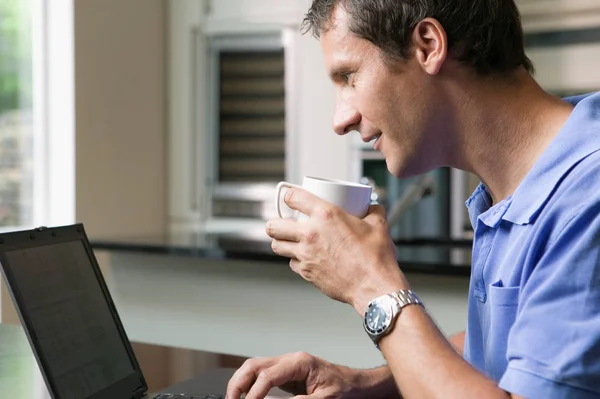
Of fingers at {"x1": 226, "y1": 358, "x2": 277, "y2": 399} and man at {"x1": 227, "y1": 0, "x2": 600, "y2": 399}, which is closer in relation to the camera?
man at {"x1": 227, "y1": 0, "x2": 600, "y2": 399}

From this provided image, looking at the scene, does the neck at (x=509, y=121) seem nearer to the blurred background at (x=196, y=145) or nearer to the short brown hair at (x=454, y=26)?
the short brown hair at (x=454, y=26)

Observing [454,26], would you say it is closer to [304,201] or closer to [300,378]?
[304,201]

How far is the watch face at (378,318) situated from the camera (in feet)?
2.77

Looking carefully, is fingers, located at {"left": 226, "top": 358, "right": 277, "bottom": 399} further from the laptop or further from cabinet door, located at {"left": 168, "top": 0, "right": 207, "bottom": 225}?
cabinet door, located at {"left": 168, "top": 0, "right": 207, "bottom": 225}

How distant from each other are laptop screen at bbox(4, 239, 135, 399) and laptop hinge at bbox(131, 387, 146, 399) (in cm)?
2

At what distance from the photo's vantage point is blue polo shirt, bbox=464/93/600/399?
0.73m

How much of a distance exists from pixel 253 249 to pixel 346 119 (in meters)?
1.39

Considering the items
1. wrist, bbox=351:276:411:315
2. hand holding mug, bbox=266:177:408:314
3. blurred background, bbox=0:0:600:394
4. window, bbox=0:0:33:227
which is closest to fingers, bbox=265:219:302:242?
hand holding mug, bbox=266:177:408:314

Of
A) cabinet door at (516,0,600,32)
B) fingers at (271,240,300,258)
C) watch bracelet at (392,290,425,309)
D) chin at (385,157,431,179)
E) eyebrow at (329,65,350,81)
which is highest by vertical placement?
cabinet door at (516,0,600,32)

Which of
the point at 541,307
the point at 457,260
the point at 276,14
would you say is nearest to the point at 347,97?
the point at 541,307

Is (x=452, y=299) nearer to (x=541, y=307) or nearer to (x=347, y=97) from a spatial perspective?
(x=347, y=97)

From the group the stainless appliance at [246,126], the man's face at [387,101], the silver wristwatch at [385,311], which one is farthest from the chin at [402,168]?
the stainless appliance at [246,126]

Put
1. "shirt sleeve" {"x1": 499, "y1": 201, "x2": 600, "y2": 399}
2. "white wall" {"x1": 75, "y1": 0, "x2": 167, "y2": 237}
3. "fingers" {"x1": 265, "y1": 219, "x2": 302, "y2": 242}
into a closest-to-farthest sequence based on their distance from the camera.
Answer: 1. "shirt sleeve" {"x1": 499, "y1": 201, "x2": 600, "y2": 399}
2. "fingers" {"x1": 265, "y1": 219, "x2": 302, "y2": 242}
3. "white wall" {"x1": 75, "y1": 0, "x2": 167, "y2": 237}

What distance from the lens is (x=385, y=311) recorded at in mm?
849
